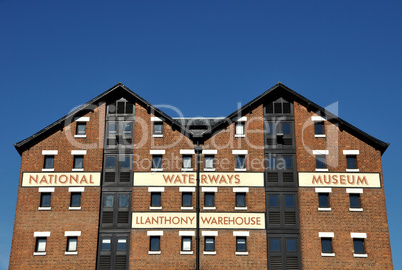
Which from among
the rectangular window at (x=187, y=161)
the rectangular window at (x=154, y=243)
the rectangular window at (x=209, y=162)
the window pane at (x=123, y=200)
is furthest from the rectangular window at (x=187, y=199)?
the window pane at (x=123, y=200)

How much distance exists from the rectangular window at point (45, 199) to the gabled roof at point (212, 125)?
13.4ft

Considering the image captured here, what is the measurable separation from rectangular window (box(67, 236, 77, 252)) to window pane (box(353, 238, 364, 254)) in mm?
20531

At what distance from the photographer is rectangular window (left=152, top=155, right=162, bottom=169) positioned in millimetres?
43188

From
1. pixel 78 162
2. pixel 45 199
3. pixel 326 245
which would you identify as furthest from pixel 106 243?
pixel 326 245

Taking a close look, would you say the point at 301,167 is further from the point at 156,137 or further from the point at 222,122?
the point at 156,137

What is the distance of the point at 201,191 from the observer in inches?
1671

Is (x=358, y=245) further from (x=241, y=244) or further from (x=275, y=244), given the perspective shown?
(x=241, y=244)

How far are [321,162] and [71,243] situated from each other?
1987cm

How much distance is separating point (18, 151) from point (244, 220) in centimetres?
1842

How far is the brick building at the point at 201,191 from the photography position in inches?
1596

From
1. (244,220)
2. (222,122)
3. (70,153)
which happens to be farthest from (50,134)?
(244,220)

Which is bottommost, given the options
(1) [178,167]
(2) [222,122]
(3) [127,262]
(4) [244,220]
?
(3) [127,262]

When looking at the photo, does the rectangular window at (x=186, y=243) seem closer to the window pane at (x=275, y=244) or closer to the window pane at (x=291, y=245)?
the window pane at (x=275, y=244)

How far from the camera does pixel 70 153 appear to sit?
43.3 meters
